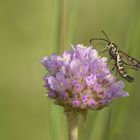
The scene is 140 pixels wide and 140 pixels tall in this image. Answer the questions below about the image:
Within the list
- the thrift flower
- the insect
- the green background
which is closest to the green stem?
the thrift flower

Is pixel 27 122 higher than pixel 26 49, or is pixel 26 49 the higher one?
pixel 26 49

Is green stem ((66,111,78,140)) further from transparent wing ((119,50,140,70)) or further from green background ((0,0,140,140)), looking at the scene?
green background ((0,0,140,140))

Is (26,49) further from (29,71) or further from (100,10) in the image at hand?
(100,10)

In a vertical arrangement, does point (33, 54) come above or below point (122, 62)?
above

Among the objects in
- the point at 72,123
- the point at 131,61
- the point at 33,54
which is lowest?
the point at 72,123

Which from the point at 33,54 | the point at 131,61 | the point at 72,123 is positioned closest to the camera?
the point at 72,123

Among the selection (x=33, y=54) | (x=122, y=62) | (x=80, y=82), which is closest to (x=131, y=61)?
(x=122, y=62)

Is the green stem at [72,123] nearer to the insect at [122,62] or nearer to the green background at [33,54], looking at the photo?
the insect at [122,62]

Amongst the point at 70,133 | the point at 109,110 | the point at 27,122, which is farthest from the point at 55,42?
the point at 27,122

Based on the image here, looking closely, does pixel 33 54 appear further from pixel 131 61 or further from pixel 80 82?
pixel 80 82

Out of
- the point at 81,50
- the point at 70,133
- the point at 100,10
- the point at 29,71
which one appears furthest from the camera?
the point at 100,10
